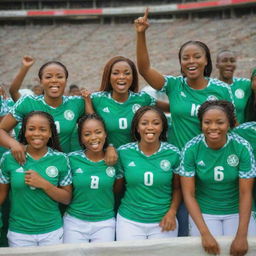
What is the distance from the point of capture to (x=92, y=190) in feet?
9.82

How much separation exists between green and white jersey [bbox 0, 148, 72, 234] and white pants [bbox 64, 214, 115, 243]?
9 centimetres

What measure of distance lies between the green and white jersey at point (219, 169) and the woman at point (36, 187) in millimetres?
905

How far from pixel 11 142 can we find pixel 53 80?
1.99ft

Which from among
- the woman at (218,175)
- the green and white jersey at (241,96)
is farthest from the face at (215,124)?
the green and white jersey at (241,96)

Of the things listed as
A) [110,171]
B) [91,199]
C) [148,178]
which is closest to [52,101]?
[110,171]

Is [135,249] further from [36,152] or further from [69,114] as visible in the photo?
[69,114]

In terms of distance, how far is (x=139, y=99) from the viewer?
137 inches

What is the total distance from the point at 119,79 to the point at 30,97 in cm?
74

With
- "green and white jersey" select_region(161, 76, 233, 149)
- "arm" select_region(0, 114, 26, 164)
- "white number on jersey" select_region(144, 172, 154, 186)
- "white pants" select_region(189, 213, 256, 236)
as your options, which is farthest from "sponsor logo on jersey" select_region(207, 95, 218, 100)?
"arm" select_region(0, 114, 26, 164)

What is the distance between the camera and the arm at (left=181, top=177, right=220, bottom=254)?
2518 mm

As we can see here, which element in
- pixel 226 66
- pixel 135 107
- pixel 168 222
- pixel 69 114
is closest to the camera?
pixel 168 222

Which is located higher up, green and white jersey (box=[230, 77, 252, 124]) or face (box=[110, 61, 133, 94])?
face (box=[110, 61, 133, 94])

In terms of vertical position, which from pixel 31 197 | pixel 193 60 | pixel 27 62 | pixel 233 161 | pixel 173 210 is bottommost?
pixel 173 210

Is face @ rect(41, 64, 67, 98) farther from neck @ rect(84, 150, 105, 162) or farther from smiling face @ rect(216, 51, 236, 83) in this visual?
smiling face @ rect(216, 51, 236, 83)
